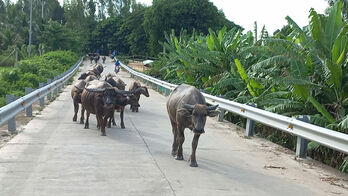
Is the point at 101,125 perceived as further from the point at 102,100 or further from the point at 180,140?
the point at 180,140

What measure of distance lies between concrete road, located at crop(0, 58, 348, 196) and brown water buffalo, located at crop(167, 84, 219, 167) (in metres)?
0.33

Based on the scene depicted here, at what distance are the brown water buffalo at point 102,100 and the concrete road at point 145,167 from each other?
0.47m

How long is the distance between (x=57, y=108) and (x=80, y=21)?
9100 centimetres

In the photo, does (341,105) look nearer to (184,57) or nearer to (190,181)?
(190,181)

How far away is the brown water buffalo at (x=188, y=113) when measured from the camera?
7254 millimetres

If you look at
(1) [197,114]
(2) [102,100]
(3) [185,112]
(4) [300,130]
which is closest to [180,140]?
(3) [185,112]

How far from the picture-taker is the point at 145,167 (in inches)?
285

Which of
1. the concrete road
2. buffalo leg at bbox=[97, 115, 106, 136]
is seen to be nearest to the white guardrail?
the concrete road

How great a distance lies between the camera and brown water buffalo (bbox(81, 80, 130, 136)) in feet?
33.5

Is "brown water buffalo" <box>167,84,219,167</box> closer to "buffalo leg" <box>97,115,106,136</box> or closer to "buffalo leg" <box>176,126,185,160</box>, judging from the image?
"buffalo leg" <box>176,126,185,160</box>

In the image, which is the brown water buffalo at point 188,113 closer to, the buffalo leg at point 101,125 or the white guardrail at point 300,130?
the white guardrail at point 300,130

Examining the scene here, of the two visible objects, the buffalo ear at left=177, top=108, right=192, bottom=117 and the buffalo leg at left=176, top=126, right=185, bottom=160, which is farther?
the buffalo leg at left=176, top=126, right=185, bottom=160

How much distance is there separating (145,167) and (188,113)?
114 cm

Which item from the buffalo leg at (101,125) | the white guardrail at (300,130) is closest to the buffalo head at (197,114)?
the white guardrail at (300,130)
